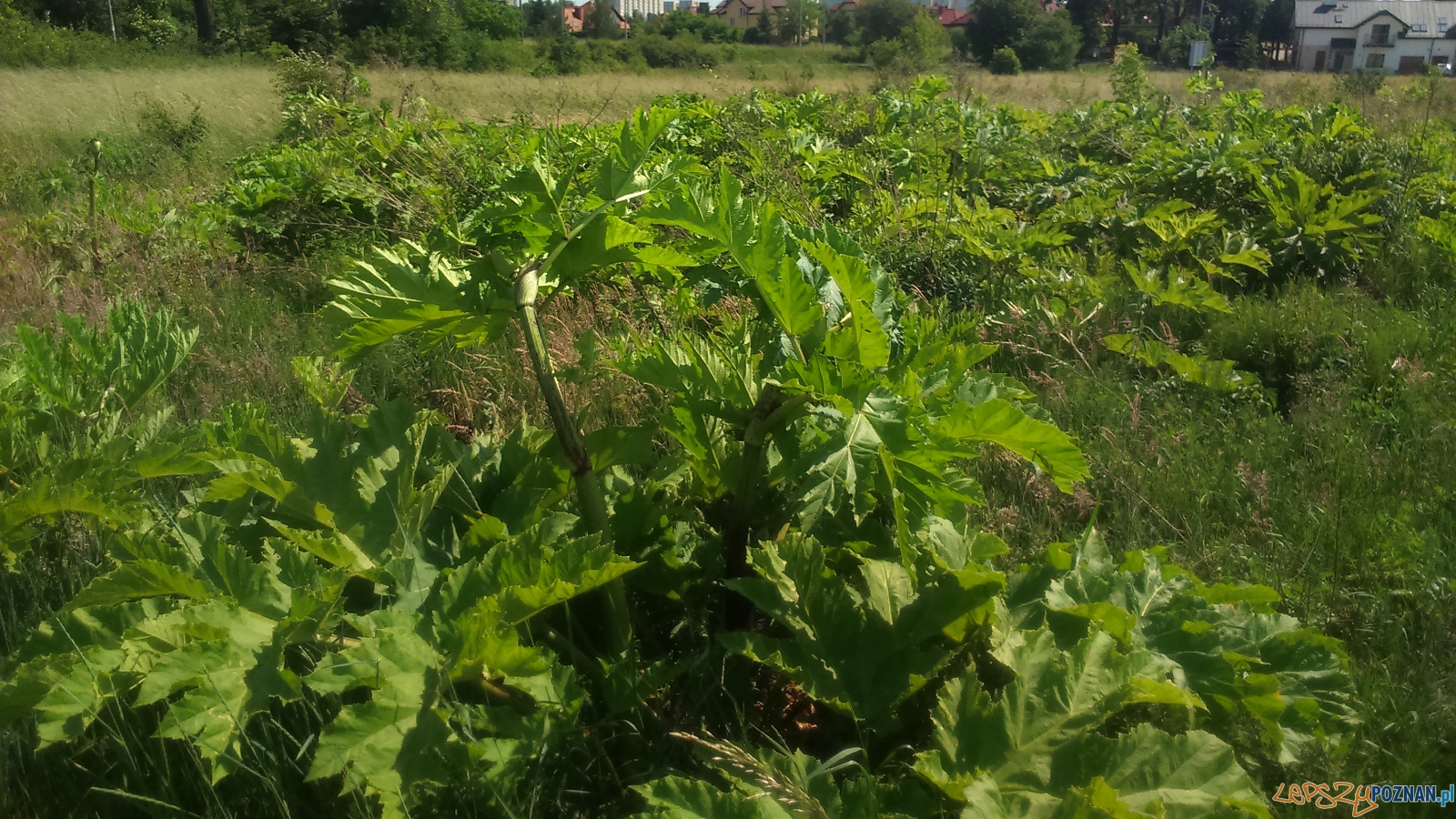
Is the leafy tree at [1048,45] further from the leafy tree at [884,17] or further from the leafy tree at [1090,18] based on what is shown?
the leafy tree at [1090,18]

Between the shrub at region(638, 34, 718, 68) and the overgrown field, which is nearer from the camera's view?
the overgrown field

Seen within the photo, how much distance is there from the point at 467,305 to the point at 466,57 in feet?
107

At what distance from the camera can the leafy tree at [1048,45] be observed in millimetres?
47281

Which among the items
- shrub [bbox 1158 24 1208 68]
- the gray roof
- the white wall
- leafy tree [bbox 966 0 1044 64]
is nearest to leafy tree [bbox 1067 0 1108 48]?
leafy tree [bbox 966 0 1044 64]

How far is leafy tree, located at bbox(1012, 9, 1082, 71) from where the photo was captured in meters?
47.3

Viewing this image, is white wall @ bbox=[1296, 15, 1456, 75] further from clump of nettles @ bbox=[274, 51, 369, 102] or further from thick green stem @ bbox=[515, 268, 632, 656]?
thick green stem @ bbox=[515, 268, 632, 656]

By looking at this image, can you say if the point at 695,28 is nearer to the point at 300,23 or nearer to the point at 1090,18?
the point at 1090,18

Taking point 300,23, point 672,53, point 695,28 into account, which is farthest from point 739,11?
point 300,23

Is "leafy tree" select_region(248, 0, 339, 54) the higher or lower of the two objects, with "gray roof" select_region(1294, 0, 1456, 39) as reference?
lower

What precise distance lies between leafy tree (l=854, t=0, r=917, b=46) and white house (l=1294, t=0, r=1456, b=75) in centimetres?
2125

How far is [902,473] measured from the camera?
1.39 metres

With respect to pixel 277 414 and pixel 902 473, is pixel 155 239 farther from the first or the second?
pixel 902 473

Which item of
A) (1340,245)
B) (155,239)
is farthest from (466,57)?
(1340,245)

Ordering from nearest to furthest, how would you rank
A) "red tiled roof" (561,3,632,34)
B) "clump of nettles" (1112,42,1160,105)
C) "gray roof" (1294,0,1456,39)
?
"clump of nettles" (1112,42,1160,105)
"gray roof" (1294,0,1456,39)
"red tiled roof" (561,3,632,34)
